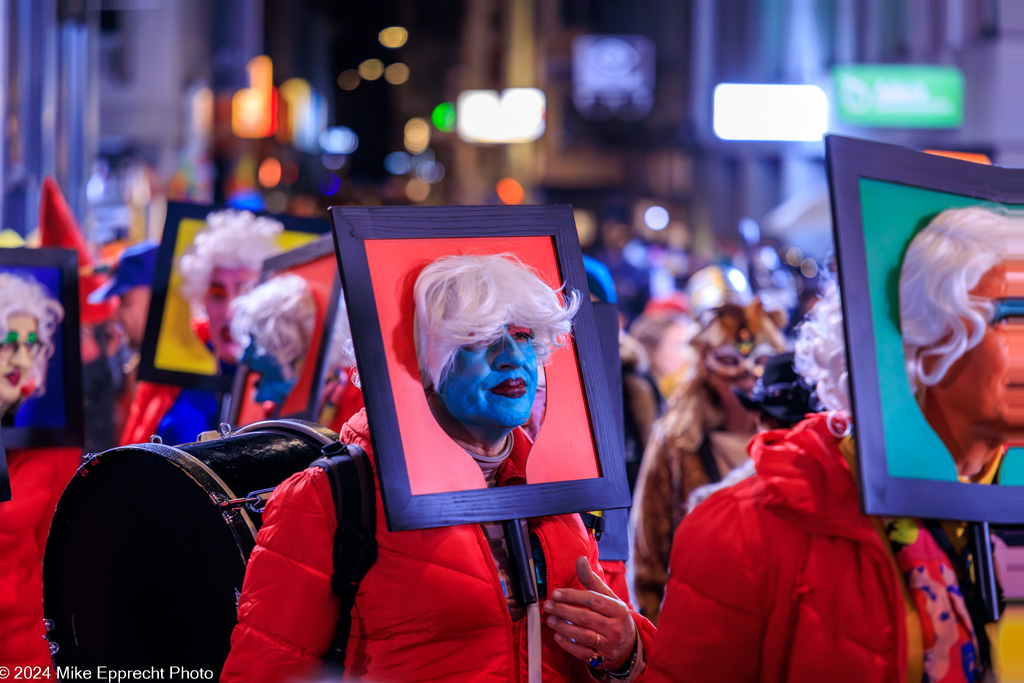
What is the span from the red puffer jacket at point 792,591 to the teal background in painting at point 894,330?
0.13 m

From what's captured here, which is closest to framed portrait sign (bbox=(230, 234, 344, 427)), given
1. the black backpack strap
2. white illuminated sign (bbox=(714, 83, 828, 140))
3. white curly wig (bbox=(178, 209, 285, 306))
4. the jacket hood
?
white curly wig (bbox=(178, 209, 285, 306))

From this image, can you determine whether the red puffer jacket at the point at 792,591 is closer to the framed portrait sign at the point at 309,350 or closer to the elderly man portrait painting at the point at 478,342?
the elderly man portrait painting at the point at 478,342

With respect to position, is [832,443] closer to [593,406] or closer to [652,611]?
[593,406]

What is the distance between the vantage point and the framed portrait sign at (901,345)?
200 centimetres

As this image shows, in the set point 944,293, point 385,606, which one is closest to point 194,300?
point 385,606

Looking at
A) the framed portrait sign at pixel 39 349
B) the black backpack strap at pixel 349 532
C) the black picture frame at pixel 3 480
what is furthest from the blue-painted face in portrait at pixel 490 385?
the framed portrait sign at pixel 39 349

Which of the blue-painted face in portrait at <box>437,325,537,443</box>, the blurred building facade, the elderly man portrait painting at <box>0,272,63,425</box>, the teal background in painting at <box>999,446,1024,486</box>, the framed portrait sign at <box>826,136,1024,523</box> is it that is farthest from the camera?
the blurred building facade

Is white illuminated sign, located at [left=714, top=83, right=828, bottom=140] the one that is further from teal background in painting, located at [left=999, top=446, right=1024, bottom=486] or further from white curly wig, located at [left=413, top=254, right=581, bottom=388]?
teal background in painting, located at [left=999, top=446, right=1024, bottom=486]

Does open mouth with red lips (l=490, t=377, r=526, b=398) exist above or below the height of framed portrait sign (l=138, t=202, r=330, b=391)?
below

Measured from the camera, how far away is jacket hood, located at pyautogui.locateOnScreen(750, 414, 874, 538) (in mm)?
2080

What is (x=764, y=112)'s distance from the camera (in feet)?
67.1

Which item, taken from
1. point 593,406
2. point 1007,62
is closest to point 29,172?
point 593,406

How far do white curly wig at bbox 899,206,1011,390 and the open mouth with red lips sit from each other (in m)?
0.81

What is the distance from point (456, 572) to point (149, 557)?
108cm
